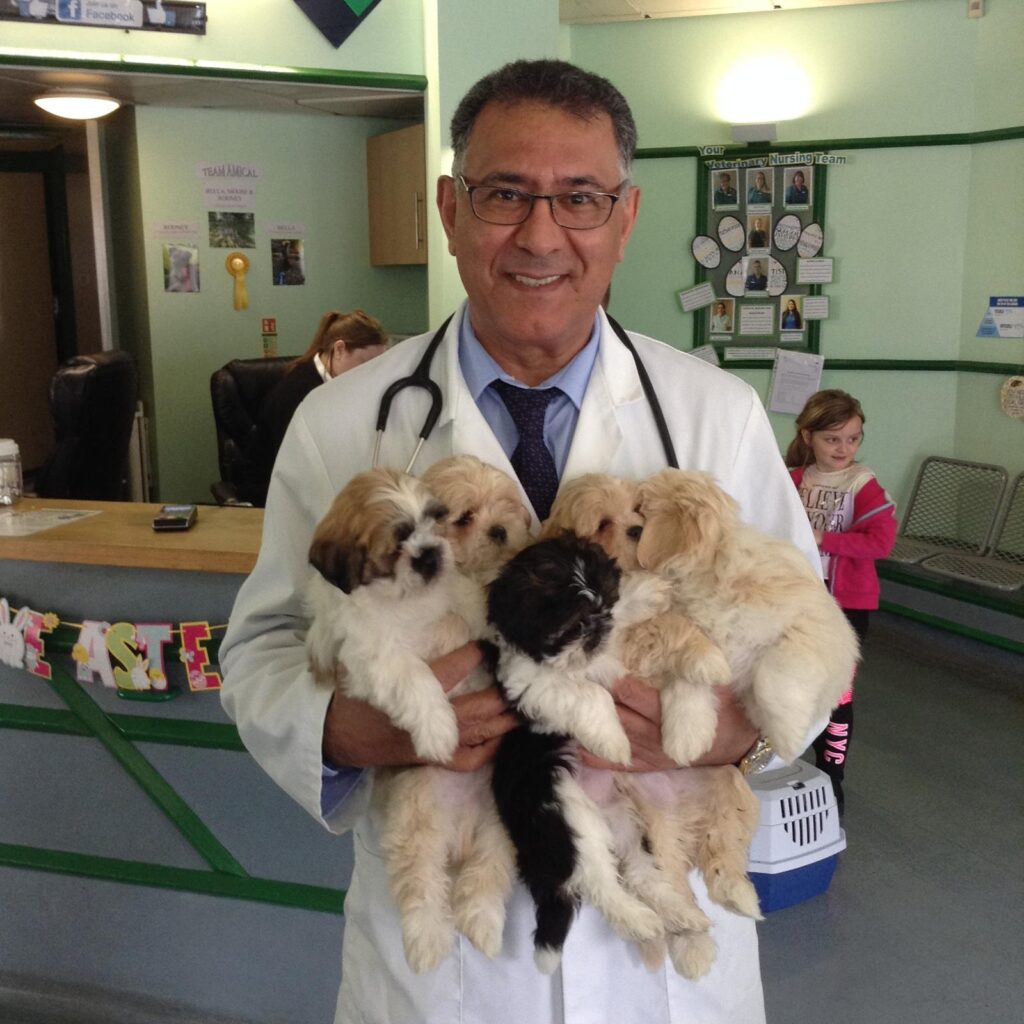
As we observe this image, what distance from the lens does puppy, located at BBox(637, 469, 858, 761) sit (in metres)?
1.33

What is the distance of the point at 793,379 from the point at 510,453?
5.24m

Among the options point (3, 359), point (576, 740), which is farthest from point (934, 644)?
point (3, 359)

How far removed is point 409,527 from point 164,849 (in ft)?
6.37

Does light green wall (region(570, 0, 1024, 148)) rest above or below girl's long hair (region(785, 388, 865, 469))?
above

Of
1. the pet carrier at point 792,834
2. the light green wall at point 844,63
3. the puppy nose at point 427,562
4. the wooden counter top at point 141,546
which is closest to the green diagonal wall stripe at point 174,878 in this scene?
the wooden counter top at point 141,546

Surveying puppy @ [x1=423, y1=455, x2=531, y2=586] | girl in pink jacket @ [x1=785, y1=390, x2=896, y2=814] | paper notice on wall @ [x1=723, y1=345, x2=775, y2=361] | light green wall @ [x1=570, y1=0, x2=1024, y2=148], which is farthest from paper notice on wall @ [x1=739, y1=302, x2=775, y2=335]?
puppy @ [x1=423, y1=455, x2=531, y2=586]

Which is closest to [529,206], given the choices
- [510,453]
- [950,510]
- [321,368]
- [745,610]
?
[510,453]

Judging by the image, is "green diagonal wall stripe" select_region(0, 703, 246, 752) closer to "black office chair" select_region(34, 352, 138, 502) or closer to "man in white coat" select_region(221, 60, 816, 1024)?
"man in white coat" select_region(221, 60, 816, 1024)

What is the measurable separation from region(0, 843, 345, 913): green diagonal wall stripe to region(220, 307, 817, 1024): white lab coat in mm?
1205

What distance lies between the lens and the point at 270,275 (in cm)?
640

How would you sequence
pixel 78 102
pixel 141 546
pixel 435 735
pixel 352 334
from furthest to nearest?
pixel 78 102 → pixel 352 334 → pixel 141 546 → pixel 435 735

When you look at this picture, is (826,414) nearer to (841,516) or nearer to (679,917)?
(841,516)

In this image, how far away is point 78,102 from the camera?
17.8 ft

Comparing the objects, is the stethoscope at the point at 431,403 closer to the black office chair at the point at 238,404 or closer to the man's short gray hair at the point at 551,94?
the man's short gray hair at the point at 551,94
